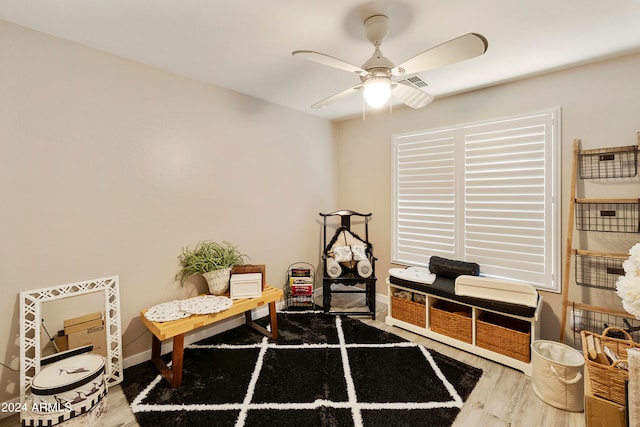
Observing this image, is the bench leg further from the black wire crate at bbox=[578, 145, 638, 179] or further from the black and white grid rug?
the black wire crate at bbox=[578, 145, 638, 179]

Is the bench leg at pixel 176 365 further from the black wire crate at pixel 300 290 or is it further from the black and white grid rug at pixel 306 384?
the black wire crate at pixel 300 290

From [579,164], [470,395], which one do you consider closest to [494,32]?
[579,164]

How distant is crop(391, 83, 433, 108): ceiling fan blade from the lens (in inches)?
77.5

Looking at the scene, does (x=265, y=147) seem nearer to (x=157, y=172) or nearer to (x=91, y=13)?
(x=157, y=172)

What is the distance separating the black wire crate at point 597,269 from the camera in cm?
221

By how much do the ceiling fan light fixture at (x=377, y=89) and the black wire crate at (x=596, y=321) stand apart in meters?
2.31

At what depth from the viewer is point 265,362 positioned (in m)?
2.34

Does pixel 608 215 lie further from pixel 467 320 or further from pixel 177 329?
pixel 177 329

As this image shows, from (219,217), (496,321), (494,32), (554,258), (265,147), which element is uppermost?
(494,32)

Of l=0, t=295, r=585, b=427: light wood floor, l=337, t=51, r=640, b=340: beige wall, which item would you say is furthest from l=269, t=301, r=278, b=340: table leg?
l=337, t=51, r=640, b=340: beige wall

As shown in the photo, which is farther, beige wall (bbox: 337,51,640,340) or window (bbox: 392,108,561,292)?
window (bbox: 392,108,561,292)

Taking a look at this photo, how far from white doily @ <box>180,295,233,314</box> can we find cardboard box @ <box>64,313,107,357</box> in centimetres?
55

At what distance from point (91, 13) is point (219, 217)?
69.0 inches

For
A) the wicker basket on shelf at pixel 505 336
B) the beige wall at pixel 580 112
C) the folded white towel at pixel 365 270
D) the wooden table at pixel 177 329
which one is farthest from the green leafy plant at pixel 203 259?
the beige wall at pixel 580 112
